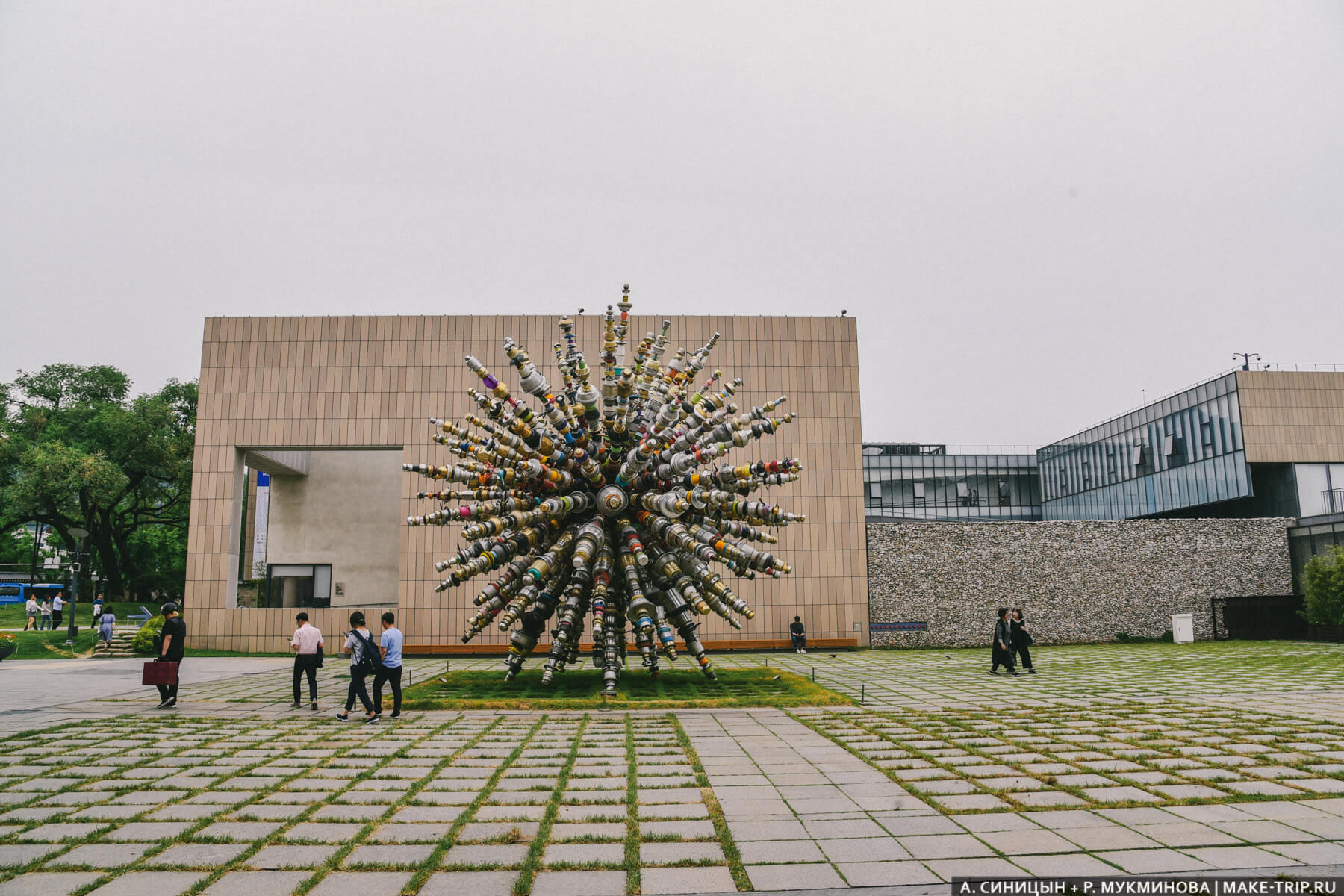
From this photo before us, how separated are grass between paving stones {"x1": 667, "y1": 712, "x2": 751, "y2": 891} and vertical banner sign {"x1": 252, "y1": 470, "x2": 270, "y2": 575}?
35.6 metres

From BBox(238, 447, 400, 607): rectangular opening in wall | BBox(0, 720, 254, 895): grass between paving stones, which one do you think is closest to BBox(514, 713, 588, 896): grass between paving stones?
BBox(0, 720, 254, 895): grass between paving stones

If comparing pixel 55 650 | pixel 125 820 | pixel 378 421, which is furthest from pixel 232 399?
pixel 125 820

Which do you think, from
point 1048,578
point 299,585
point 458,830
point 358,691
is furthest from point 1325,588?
point 299,585

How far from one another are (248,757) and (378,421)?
21.1 metres

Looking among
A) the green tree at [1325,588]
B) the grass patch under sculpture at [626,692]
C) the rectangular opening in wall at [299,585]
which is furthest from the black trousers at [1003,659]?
the rectangular opening in wall at [299,585]

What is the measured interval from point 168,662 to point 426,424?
16.5 metres

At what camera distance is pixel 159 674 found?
1169 centimetres

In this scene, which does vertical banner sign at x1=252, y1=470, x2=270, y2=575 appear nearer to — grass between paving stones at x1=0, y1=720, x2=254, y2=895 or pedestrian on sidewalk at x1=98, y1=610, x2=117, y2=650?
pedestrian on sidewalk at x1=98, y1=610, x2=117, y2=650

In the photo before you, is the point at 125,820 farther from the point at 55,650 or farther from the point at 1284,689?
the point at 55,650

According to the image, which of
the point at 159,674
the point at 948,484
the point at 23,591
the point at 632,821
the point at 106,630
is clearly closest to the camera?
the point at 632,821

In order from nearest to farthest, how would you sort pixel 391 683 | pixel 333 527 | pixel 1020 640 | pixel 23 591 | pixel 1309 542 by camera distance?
pixel 391 683, pixel 1020 640, pixel 1309 542, pixel 333 527, pixel 23 591

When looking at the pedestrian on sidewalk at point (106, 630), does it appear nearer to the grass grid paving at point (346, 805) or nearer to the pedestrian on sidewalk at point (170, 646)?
the pedestrian on sidewalk at point (170, 646)

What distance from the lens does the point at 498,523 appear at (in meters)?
11.2

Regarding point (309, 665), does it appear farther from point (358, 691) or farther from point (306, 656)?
point (358, 691)
